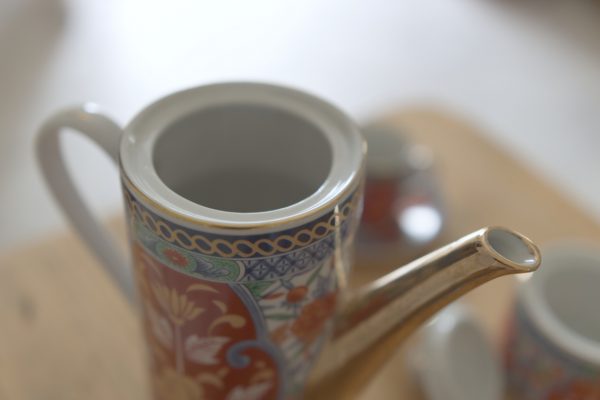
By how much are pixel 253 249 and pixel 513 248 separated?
0.31 ft

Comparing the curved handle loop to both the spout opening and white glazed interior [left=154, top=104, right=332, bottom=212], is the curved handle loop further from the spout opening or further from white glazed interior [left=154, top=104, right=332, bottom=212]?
the spout opening

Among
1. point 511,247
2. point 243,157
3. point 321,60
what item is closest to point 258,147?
point 243,157

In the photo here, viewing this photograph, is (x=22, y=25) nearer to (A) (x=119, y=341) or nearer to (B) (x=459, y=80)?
(B) (x=459, y=80)

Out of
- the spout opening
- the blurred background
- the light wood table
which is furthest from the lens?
the blurred background

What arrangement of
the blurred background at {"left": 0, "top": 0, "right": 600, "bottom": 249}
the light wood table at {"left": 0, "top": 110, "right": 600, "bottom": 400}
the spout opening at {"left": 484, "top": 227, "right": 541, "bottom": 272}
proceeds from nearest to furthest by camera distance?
the spout opening at {"left": 484, "top": 227, "right": 541, "bottom": 272}
the light wood table at {"left": 0, "top": 110, "right": 600, "bottom": 400}
the blurred background at {"left": 0, "top": 0, "right": 600, "bottom": 249}

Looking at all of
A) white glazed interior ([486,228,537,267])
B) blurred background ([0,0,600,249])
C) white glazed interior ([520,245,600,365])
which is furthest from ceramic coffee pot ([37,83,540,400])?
blurred background ([0,0,600,249])

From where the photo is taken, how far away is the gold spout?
0.86 feet

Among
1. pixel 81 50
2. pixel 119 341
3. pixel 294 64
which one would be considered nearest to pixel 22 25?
pixel 81 50

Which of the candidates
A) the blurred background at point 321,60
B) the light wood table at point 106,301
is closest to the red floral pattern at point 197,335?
the light wood table at point 106,301

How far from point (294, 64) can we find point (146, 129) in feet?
2.95

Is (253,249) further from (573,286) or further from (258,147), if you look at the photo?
(573,286)

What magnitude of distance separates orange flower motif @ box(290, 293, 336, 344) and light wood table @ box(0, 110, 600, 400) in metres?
0.13

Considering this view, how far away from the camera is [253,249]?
0.27 m

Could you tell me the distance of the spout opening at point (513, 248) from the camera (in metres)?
0.25
